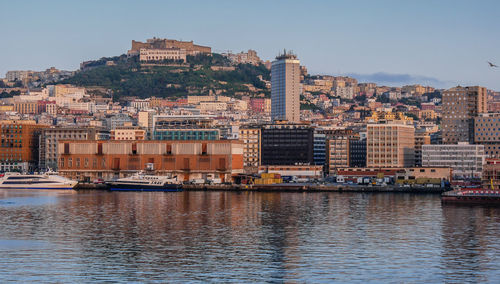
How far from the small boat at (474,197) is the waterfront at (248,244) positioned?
6.22m

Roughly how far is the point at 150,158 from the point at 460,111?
53356 mm

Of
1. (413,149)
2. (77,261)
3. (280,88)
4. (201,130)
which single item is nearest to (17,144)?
(201,130)

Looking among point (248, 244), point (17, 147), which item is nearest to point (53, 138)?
point (17, 147)

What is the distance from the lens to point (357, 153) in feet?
390

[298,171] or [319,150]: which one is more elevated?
[319,150]

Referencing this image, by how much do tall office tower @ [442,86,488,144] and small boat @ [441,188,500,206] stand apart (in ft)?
189

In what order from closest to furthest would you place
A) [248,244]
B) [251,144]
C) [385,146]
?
[248,244], [385,146], [251,144]

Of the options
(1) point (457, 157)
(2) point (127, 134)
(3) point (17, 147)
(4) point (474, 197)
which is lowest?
(4) point (474, 197)

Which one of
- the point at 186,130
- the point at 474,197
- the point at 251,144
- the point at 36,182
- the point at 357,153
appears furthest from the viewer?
the point at 186,130

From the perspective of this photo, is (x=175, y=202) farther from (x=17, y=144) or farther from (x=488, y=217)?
(x=17, y=144)

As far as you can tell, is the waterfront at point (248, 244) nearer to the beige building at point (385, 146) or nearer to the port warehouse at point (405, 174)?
the port warehouse at point (405, 174)

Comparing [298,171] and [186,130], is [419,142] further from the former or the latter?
[186,130]

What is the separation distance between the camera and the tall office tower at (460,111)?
408 feet

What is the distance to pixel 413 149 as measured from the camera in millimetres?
114688
